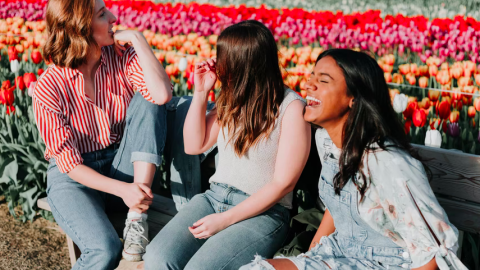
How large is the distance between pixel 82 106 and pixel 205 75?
0.65m

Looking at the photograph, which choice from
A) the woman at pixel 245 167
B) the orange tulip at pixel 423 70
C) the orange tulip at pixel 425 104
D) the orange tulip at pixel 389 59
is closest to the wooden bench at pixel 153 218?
the woman at pixel 245 167

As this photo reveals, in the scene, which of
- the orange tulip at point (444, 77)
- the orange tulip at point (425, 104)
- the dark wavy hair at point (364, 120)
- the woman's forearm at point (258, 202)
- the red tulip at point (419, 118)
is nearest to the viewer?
the dark wavy hair at point (364, 120)

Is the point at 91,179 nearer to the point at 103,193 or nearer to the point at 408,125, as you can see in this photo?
the point at 103,193

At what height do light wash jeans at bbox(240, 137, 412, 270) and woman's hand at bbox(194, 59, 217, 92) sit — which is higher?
woman's hand at bbox(194, 59, 217, 92)

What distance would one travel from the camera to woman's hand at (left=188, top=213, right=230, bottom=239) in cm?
216

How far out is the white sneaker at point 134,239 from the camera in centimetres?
240

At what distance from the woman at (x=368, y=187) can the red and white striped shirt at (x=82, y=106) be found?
3.34 ft

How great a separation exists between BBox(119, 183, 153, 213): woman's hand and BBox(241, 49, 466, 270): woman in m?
0.70

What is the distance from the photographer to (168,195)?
135 inches

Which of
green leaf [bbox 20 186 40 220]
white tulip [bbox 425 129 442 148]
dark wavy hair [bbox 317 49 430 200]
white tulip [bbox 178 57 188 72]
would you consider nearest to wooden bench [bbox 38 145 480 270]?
dark wavy hair [bbox 317 49 430 200]

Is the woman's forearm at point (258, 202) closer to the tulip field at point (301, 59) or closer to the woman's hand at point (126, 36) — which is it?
the tulip field at point (301, 59)

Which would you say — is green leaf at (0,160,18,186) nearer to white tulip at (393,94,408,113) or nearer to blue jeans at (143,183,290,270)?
blue jeans at (143,183,290,270)

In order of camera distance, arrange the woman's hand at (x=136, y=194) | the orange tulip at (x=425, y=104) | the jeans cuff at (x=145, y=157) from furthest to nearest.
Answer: the orange tulip at (x=425, y=104) → the jeans cuff at (x=145, y=157) → the woman's hand at (x=136, y=194)

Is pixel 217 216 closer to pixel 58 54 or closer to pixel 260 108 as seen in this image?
pixel 260 108
